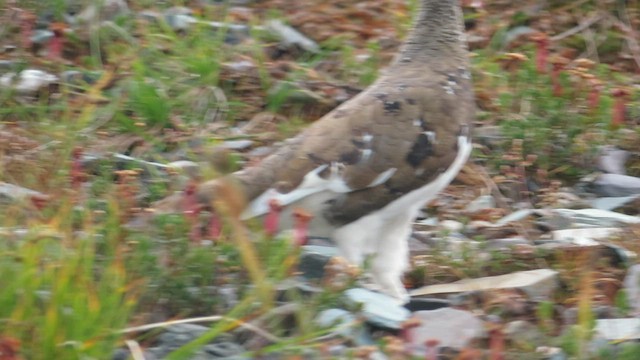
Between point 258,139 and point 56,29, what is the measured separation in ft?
3.69

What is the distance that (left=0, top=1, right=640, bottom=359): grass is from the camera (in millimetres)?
3348

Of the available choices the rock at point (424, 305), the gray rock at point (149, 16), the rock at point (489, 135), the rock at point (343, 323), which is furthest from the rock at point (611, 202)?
the gray rock at point (149, 16)

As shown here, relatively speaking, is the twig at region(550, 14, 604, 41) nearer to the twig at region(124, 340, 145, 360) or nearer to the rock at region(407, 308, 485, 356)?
the rock at region(407, 308, 485, 356)

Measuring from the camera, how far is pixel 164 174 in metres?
4.99

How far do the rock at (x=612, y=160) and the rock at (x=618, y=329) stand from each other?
159 centimetres

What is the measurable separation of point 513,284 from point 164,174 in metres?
1.50

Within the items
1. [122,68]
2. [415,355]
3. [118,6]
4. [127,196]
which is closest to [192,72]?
[122,68]

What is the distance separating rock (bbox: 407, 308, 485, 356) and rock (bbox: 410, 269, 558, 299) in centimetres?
27

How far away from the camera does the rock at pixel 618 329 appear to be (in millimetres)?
3744

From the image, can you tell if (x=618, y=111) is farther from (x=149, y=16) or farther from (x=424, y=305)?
(x=149, y=16)

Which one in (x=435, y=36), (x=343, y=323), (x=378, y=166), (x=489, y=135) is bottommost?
(x=489, y=135)

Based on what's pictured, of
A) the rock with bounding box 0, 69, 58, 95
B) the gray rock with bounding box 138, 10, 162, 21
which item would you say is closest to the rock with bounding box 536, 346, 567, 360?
the rock with bounding box 0, 69, 58, 95

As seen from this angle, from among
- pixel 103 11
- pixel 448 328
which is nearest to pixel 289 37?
pixel 103 11

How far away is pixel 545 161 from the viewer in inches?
211
